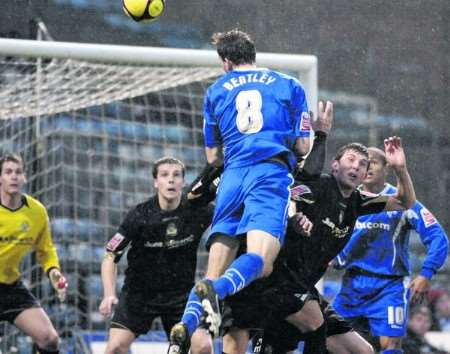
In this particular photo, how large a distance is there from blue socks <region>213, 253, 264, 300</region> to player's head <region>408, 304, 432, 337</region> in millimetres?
5650

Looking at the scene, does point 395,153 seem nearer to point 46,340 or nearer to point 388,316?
point 388,316

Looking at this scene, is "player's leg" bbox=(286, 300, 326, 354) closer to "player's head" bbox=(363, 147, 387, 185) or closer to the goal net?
"player's head" bbox=(363, 147, 387, 185)

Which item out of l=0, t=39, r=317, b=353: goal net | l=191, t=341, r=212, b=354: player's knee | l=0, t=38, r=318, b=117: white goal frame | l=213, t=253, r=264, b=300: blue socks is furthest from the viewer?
l=0, t=39, r=317, b=353: goal net

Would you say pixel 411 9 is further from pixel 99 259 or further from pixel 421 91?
pixel 99 259

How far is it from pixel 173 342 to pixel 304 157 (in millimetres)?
1541

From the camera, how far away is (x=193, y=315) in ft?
20.3

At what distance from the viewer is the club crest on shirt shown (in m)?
8.56

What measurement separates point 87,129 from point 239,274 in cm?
745

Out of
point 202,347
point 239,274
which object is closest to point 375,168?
point 202,347

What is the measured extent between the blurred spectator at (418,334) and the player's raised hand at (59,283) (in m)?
3.96

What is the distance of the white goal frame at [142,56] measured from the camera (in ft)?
30.8

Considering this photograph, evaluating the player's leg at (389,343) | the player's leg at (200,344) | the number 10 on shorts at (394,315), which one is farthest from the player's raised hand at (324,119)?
the player's leg at (389,343)

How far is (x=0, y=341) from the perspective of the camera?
10648mm

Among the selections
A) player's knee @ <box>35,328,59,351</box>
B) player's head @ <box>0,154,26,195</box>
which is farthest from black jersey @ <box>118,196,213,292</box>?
player's head @ <box>0,154,26,195</box>
